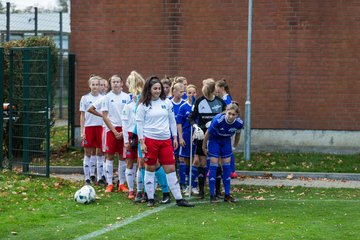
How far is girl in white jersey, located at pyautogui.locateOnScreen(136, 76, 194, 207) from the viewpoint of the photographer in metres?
12.8

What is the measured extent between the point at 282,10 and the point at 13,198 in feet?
31.6

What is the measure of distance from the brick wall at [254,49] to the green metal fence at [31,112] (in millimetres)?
3941

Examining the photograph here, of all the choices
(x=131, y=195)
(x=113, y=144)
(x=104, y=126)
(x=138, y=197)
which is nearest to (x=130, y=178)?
(x=131, y=195)

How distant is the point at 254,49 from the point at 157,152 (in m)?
8.51

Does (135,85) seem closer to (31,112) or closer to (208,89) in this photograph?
(208,89)

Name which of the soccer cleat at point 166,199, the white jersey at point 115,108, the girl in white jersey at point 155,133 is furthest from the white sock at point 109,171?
the girl in white jersey at point 155,133

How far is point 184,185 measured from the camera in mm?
14906

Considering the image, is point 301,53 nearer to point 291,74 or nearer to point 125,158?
point 291,74

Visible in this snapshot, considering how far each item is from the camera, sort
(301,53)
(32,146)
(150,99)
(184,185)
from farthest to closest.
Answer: (301,53) < (32,146) < (184,185) < (150,99)

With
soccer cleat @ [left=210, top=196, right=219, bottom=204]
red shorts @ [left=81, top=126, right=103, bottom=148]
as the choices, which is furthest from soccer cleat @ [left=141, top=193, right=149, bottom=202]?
red shorts @ [left=81, top=126, right=103, bottom=148]

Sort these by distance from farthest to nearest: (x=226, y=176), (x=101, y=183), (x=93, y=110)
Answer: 1. (x=101, y=183)
2. (x=93, y=110)
3. (x=226, y=176)

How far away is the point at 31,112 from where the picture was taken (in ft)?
53.8

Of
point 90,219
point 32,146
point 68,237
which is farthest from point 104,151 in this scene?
point 68,237

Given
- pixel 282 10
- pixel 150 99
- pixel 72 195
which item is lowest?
pixel 72 195
